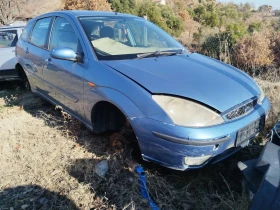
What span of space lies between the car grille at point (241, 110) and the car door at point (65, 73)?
1570mm

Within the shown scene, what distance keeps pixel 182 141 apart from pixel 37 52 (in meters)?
2.77

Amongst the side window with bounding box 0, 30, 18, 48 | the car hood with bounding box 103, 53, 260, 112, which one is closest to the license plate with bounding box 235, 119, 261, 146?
the car hood with bounding box 103, 53, 260, 112

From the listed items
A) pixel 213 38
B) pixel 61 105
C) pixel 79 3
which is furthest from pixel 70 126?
pixel 79 3

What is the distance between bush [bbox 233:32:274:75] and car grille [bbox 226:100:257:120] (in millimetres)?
5082

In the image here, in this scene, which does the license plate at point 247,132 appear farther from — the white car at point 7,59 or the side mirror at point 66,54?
the white car at point 7,59

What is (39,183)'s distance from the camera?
2.59 meters

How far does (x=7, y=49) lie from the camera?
5.59 metres

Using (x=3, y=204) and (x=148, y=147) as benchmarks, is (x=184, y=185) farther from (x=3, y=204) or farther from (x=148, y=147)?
(x=3, y=204)

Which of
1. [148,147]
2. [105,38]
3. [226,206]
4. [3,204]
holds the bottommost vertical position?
[3,204]

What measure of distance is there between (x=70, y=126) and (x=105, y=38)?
1.23 metres

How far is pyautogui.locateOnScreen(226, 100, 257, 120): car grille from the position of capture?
227 cm

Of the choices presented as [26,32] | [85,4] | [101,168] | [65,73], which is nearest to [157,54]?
[65,73]

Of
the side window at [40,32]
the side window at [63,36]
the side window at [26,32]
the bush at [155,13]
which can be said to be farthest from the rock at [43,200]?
the bush at [155,13]

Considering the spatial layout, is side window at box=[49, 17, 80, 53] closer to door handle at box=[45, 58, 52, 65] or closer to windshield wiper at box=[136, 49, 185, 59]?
door handle at box=[45, 58, 52, 65]
